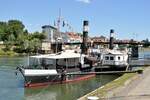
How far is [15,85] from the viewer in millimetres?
52094

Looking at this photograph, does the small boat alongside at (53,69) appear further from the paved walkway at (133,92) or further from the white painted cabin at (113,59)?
the paved walkway at (133,92)

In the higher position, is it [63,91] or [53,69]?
[53,69]

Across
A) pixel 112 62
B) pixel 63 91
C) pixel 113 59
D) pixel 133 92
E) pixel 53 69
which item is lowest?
pixel 63 91

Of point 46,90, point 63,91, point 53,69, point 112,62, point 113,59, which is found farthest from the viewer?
point 113,59

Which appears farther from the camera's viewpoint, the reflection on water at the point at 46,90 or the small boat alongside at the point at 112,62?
the small boat alongside at the point at 112,62

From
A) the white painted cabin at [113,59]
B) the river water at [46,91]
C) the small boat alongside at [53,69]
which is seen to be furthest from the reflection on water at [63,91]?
the white painted cabin at [113,59]

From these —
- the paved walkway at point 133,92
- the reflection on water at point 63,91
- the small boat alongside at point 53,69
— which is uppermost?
the small boat alongside at point 53,69

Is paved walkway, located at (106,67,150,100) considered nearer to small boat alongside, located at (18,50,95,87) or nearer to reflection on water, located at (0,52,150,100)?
reflection on water, located at (0,52,150,100)

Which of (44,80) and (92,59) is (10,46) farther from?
(44,80)

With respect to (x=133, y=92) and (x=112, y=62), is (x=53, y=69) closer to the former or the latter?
(x=112, y=62)

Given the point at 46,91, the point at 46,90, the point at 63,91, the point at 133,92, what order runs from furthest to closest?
the point at 46,90, the point at 63,91, the point at 46,91, the point at 133,92

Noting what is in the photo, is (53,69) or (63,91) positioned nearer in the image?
(63,91)

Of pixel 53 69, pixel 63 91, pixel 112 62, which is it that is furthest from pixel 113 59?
pixel 63 91

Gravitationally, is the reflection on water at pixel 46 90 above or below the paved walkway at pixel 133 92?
below
